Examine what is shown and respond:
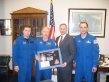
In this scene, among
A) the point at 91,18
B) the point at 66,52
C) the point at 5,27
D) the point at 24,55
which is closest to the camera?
the point at 66,52

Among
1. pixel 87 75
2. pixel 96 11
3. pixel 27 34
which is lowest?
pixel 87 75

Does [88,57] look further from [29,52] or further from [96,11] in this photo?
[96,11]

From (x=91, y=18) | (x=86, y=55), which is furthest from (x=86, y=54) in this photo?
(x=91, y=18)

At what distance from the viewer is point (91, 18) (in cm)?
519

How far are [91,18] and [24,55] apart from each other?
270 cm

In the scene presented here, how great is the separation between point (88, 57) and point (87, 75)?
328 mm

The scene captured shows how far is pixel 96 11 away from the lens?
203 inches

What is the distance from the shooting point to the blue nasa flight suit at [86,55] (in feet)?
10.4

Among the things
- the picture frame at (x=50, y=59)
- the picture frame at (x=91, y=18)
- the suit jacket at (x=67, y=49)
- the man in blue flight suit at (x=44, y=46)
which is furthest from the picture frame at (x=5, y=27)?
the suit jacket at (x=67, y=49)

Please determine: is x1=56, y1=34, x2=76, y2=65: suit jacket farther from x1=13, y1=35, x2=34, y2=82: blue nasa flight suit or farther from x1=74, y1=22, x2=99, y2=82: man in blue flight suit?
x1=13, y1=35, x2=34, y2=82: blue nasa flight suit

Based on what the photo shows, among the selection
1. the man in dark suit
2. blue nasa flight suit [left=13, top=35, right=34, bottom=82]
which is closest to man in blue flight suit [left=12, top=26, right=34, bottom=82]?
blue nasa flight suit [left=13, top=35, right=34, bottom=82]

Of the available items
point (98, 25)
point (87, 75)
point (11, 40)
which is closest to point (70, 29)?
point (98, 25)

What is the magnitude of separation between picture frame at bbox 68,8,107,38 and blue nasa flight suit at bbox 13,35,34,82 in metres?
2.24

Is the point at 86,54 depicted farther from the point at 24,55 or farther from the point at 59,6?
the point at 59,6
